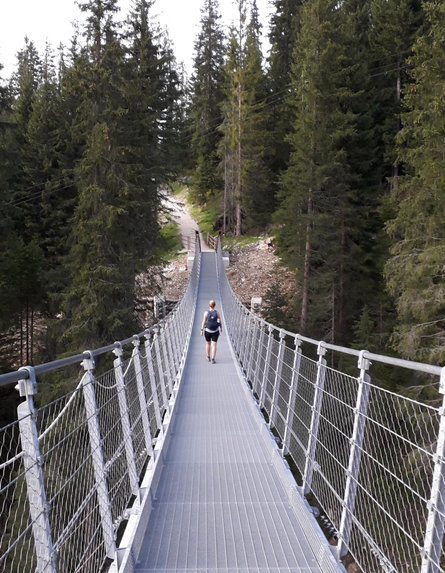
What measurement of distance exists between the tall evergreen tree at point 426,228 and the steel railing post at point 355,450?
7.01 metres

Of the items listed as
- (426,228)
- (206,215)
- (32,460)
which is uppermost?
(206,215)

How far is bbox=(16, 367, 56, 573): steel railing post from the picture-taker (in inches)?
62.5

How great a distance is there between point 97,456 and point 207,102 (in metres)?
41.4

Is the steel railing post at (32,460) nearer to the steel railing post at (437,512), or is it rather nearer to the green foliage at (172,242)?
the steel railing post at (437,512)

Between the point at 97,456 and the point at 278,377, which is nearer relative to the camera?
the point at 97,456

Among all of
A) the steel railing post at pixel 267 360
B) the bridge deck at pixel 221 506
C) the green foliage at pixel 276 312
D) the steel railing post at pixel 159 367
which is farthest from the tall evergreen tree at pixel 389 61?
the bridge deck at pixel 221 506

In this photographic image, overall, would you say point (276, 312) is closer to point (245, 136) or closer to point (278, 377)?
point (278, 377)

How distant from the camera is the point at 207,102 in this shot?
40.8m

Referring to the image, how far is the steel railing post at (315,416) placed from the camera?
318 centimetres

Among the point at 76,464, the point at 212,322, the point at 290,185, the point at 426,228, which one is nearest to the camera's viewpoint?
the point at 76,464

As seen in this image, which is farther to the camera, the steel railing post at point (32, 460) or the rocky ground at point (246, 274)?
the rocky ground at point (246, 274)

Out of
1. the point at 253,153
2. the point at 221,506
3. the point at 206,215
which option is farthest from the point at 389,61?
the point at 221,506

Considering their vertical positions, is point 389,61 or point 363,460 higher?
point 389,61

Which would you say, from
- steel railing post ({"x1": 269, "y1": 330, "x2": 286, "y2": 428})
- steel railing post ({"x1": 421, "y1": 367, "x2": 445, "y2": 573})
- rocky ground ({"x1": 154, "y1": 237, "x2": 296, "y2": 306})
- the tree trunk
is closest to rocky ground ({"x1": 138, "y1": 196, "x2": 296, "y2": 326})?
rocky ground ({"x1": 154, "y1": 237, "x2": 296, "y2": 306})
